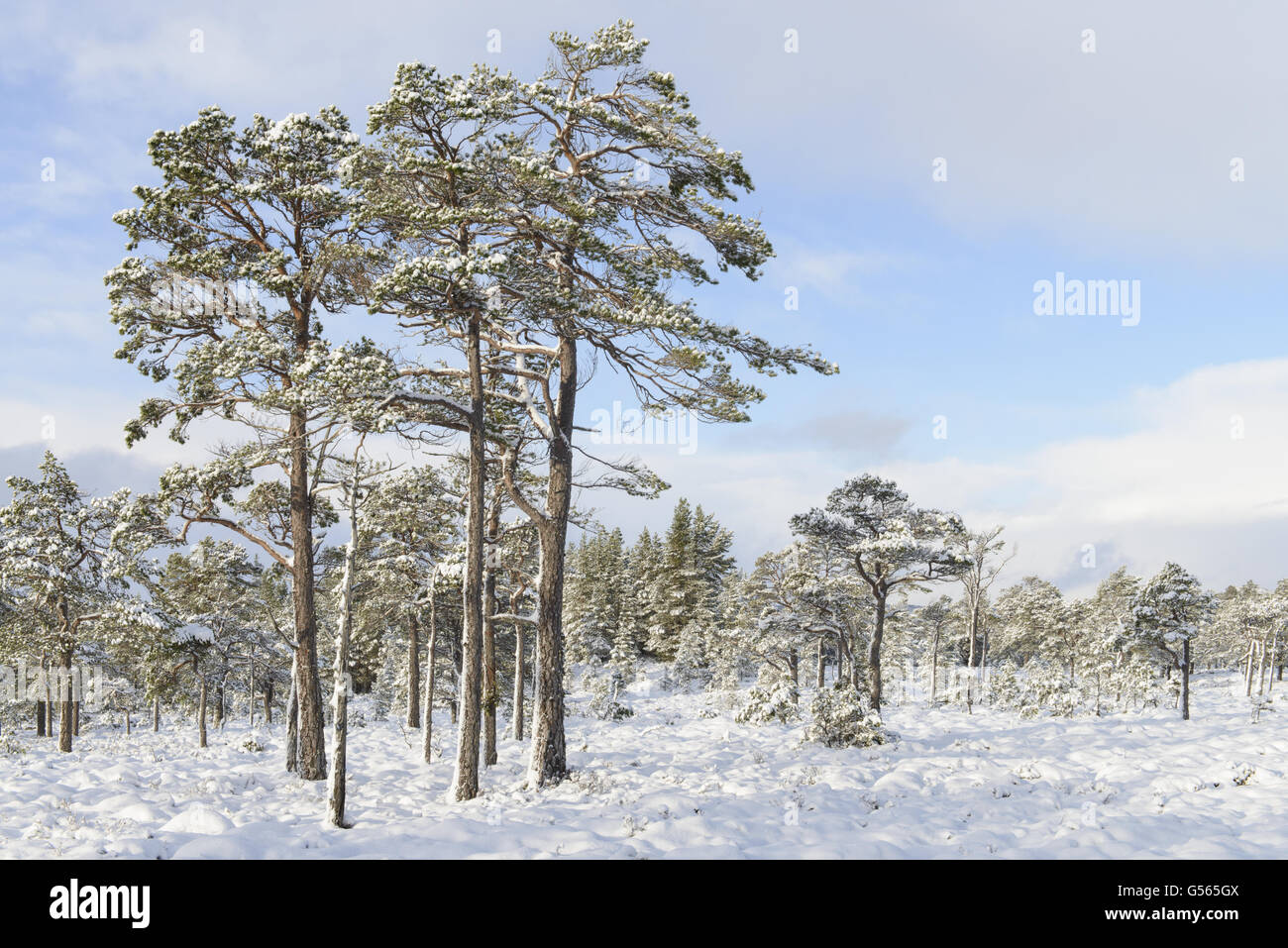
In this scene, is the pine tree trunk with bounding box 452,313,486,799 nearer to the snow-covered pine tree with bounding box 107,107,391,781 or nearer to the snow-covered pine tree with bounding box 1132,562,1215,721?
the snow-covered pine tree with bounding box 107,107,391,781

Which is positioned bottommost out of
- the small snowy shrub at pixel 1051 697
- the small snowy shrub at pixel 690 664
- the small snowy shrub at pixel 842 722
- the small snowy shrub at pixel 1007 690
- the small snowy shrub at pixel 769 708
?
the small snowy shrub at pixel 690 664

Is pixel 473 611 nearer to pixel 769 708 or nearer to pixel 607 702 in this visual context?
pixel 769 708

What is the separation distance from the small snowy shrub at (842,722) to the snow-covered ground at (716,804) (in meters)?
0.70

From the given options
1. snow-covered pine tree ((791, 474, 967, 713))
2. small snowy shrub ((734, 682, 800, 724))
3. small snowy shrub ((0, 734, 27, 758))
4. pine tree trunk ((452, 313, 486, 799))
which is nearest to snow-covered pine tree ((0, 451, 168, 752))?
small snowy shrub ((0, 734, 27, 758))

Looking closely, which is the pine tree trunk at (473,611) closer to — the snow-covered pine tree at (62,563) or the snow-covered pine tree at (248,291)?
the snow-covered pine tree at (248,291)

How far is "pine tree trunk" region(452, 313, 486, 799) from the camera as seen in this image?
485 inches

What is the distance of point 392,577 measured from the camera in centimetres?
2347

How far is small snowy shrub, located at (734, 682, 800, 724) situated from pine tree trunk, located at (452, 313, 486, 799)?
12.9 metres

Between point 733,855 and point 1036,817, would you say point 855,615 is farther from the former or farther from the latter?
point 733,855

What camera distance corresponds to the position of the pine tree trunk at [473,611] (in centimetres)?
1232

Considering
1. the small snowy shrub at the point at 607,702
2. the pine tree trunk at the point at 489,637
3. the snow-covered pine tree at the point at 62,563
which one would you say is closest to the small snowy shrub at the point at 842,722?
the pine tree trunk at the point at 489,637
